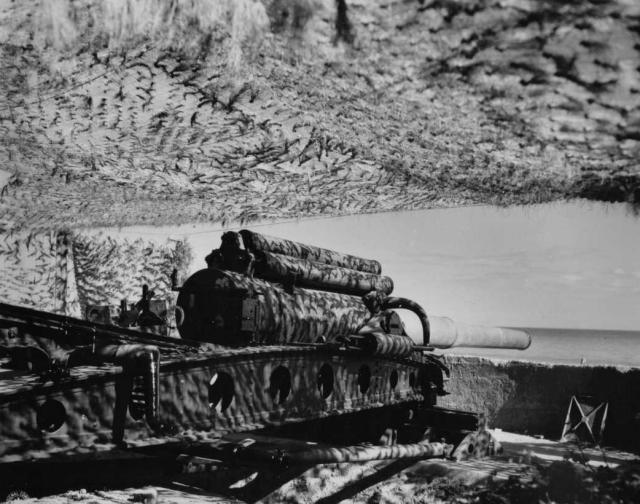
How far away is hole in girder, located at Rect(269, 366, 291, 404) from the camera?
187 inches

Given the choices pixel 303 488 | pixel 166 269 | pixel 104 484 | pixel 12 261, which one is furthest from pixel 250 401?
pixel 166 269

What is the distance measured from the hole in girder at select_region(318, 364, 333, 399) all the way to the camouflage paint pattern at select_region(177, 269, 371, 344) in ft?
0.89

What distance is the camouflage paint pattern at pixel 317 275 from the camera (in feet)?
18.5

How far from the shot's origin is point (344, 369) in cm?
542

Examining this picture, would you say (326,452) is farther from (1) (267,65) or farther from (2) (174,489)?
(1) (267,65)

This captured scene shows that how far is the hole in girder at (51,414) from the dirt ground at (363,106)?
249 centimetres

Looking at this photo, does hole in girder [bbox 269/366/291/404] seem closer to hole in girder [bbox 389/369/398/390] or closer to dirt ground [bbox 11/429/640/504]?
dirt ground [bbox 11/429/640/504]

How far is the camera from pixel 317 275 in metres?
6.07

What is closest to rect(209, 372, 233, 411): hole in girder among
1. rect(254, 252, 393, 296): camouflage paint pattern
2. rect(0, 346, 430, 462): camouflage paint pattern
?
rect(0, 346, 430, 462): camouflage paint pattern

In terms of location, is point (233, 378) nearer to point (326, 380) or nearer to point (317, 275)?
point (326, 380)

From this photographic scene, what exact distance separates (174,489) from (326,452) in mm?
1940

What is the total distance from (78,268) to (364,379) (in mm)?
9318

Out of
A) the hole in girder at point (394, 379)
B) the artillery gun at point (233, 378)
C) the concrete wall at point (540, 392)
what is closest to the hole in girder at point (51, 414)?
the artillery gun at point (233, 378)

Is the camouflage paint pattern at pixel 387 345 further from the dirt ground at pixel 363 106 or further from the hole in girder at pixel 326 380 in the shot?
the dirt ground at pixel 363 106
